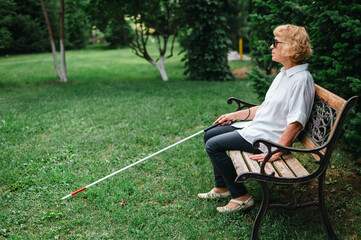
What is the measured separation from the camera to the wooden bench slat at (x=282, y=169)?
244 centimetres

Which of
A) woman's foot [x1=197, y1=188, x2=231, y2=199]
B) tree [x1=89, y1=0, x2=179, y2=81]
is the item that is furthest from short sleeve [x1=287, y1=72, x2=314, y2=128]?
tree [x1=89, y1=0, x2=179, y2=81]

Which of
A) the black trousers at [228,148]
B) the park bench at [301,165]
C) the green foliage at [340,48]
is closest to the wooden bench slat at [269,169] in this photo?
the park bench at [301,165]

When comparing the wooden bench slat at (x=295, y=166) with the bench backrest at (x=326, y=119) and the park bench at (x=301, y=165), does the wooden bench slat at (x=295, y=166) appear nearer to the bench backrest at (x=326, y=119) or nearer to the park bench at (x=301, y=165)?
the park bench at (x=301, y=165)

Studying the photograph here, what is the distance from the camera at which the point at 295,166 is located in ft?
8.47

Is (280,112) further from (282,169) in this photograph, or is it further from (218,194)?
(218,194)

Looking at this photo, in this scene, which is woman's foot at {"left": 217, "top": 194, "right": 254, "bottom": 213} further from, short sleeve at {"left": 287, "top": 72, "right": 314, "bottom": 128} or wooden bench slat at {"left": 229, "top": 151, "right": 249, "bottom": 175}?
short sleeve at {"left": 287, "top": 72, "right": 314, "bottom": 128}

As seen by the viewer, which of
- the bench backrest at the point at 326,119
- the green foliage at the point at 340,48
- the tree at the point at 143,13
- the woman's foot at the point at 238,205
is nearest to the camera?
the bench backrest at the point at 326,119

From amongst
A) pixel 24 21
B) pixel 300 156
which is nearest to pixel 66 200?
pixel 300 156

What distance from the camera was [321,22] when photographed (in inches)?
121

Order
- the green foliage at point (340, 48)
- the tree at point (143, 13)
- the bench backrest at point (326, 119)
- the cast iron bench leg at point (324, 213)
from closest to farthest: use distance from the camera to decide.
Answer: the bench backrest at point (326, 119), the cast iron bench leg at point (324, 213), the green foliage at point (340, 48), the tree at point (143, 13)

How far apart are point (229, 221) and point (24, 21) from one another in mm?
22018

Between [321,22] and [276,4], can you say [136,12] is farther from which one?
[321,22]

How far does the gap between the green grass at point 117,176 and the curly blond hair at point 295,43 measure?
4.80 feet

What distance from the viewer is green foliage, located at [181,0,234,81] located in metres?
9.84
